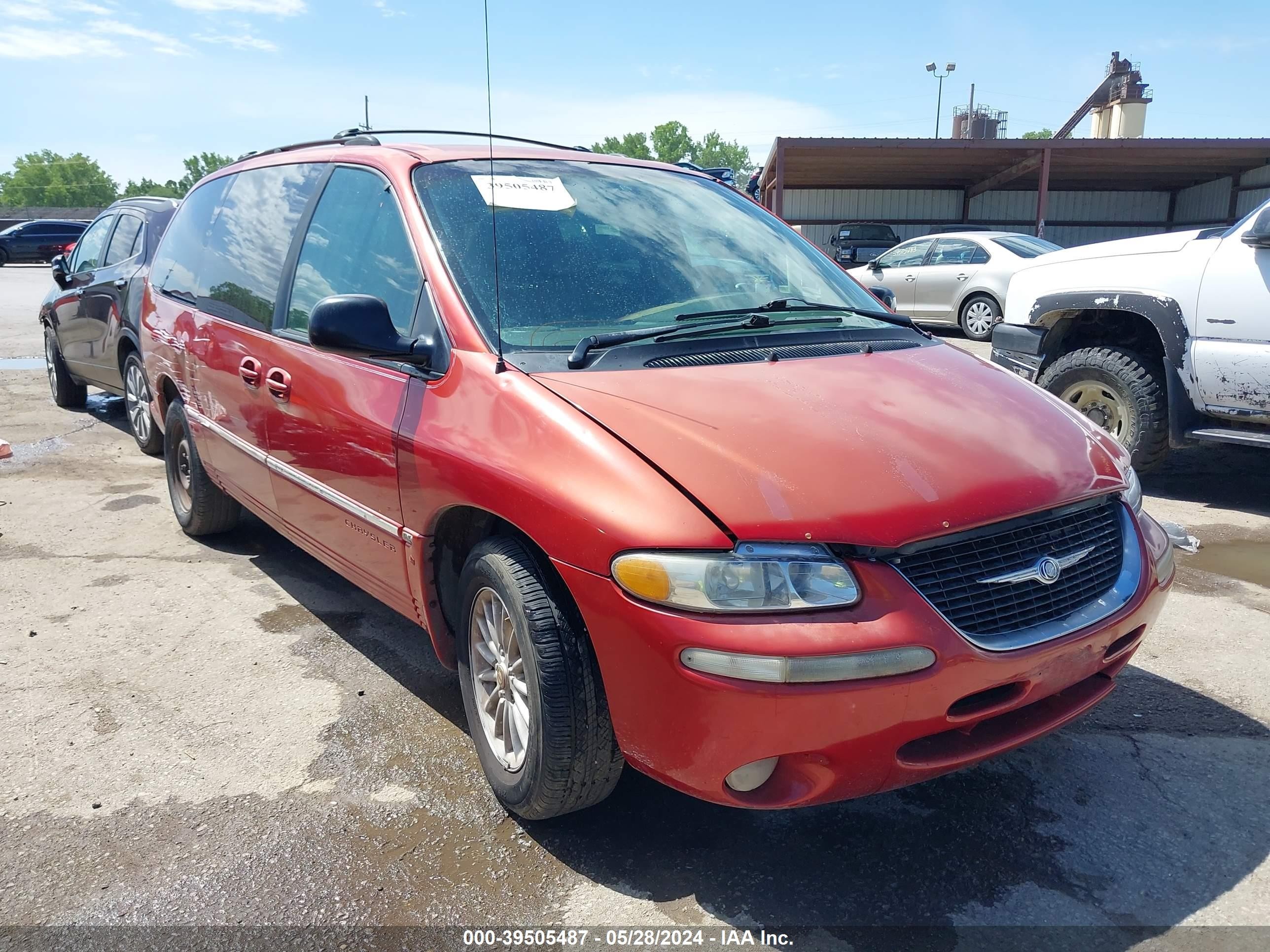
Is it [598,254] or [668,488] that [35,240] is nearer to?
[598,254]

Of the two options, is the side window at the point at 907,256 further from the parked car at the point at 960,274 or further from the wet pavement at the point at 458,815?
the wet pavement at the point at 458,815

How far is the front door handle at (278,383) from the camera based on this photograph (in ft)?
10.9

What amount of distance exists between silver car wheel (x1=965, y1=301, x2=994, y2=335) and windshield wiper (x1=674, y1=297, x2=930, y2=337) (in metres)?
10.4

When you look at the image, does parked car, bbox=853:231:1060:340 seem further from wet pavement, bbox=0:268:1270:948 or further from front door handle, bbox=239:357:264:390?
front door handle, bbox=239:357:264:390

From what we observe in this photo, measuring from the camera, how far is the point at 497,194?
9.90 ft

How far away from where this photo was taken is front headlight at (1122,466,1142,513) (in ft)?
8.44

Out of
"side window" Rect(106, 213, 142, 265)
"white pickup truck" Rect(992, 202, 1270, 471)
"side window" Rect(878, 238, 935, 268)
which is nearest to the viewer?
"white pickup truck" Rect(992, 202, 1270, 471)

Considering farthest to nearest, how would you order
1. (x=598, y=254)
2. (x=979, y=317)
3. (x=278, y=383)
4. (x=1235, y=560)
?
(x=979, y=317)
(x=1235, y=560)
(x=278, y=383)
(x=598, y=254)

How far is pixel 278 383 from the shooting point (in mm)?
3375

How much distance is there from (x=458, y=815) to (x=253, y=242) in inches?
101

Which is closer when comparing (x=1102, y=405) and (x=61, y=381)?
(x=1102, y=405)

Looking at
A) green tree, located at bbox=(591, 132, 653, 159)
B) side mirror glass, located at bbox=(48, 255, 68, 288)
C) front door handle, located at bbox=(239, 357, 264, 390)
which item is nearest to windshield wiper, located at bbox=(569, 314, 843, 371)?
front door handle, located at bbox=(239, 357, 264, 390)

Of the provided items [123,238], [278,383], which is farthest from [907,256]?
[278,383]

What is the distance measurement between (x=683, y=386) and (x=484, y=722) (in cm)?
111
